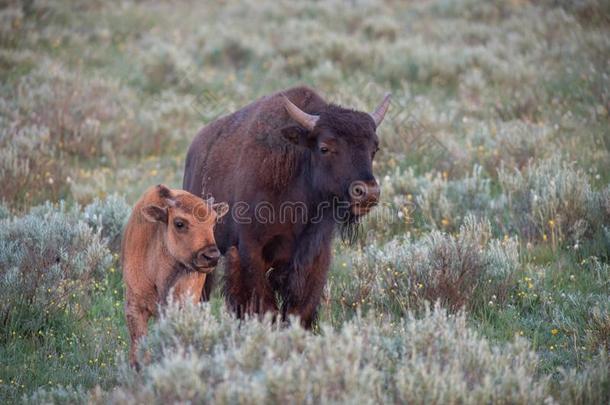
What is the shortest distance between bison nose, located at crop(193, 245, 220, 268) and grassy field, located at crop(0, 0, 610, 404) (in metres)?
0.54

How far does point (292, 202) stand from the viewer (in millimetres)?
6473

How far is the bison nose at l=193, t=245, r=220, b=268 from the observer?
217 inches

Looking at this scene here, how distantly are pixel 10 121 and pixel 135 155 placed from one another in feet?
6.28

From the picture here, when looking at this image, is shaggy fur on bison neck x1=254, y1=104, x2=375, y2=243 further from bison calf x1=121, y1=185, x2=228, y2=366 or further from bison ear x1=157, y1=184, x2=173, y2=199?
bison ear x1=157, y1=184, x2=173, y2=199

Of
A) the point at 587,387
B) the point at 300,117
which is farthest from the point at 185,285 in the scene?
the point at 587,387

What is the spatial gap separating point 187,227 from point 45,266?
2.03 meters

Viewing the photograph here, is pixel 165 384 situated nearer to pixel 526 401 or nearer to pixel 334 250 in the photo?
pixel 526 401

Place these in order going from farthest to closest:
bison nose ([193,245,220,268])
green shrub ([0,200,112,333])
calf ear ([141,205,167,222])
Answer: green shrub ([0,200,112,333]), calf ear ([141,205,167,222]), bison nose ([193,245,220,268])

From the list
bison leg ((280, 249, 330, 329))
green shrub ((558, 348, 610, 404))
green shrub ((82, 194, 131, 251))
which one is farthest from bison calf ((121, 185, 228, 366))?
green shrub ((558, 348, 610, 404))

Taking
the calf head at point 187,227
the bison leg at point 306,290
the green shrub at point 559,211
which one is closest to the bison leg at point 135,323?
the calf head at point 187,227

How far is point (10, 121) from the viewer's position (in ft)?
38.7

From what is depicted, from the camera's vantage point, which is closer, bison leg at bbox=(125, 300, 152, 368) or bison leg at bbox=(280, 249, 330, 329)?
bison leg at bbox=(125, 300, 152, 368)

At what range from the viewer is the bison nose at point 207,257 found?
18.1 feet

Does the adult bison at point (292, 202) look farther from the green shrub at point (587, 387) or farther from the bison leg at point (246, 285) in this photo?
the green shrub at point (587, 387)
